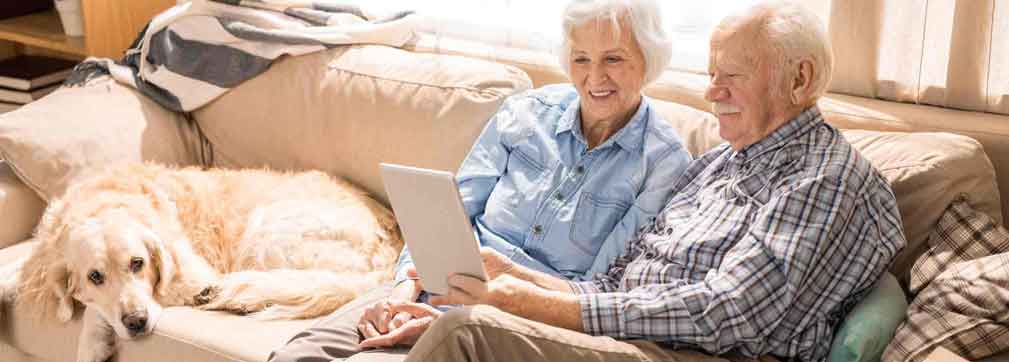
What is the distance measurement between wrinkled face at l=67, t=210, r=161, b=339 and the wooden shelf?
4.61 feet

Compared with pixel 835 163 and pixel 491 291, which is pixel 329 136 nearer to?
pixel 491 291

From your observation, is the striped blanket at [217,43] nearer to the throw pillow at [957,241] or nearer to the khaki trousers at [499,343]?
the khaki trousers at [499,343]

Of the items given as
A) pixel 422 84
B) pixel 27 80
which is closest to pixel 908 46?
pixel 422 84

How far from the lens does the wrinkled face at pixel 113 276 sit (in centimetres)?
216

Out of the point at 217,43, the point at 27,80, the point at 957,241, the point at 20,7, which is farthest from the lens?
the point at 20,7

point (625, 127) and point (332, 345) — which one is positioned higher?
point (625, 127)

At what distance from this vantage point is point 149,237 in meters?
2.26

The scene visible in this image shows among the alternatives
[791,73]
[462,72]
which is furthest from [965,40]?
[462,72]

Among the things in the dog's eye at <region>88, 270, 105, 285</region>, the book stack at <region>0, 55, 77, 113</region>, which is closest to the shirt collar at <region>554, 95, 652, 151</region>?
the dog's eye at <region>88, 270, 105, 285</region>

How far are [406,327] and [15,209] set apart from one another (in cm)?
122

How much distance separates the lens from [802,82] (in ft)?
5.92

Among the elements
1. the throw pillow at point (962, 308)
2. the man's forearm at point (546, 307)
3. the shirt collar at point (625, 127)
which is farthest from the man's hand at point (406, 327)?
the throw pillow at point (962, 308)

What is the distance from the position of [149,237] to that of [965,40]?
1.76 meters

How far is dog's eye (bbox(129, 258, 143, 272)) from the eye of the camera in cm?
220
